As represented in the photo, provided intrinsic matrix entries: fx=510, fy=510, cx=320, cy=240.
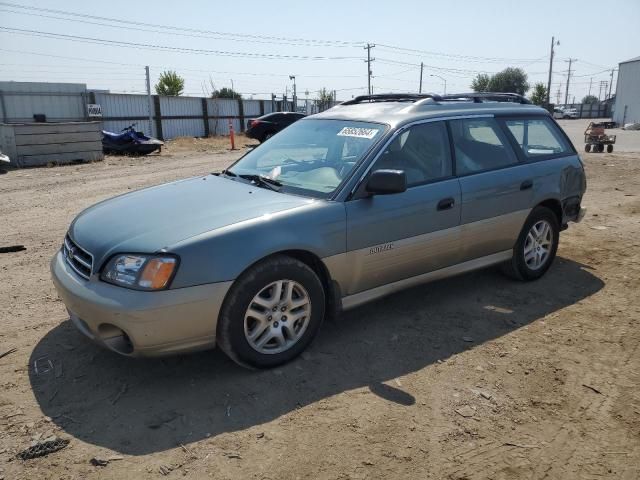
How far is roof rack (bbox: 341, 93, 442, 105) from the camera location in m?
4.64

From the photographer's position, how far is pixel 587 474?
2486mm

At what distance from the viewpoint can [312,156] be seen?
410cm

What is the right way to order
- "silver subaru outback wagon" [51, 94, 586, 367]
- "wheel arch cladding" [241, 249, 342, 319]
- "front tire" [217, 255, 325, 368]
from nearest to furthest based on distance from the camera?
1. "silver subaru outback wagon" [51, 94, 586, 367]
2. "front tire" [217, 255, 325, 368]
3. "wheel arch cladding" [241, 249, 342, 319]

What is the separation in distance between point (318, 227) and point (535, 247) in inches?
105

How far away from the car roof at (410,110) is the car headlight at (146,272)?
206 cm

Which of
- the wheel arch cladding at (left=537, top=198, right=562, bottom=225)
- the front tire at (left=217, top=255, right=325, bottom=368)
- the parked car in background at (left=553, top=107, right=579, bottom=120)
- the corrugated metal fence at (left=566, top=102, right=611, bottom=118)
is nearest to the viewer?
the front tire at (left=217, top=255, right=325, bottom=368)

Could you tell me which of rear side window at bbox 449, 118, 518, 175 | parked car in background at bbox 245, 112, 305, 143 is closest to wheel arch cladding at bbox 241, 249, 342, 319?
rear side window at bbox 449, 118, 518, 175

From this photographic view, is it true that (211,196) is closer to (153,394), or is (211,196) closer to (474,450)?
(153,394)

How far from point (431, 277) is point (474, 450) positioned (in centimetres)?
173

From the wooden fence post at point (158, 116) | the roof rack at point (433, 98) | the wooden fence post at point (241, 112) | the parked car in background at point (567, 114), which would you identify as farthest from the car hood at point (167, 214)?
the parked car in background at point (567, 114)

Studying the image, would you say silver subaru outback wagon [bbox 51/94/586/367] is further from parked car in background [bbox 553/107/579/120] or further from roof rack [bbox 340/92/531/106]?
parked car in background [bbox 553/107/579/120]

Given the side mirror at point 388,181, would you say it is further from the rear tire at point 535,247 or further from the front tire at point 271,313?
the rear tire at point 535,247

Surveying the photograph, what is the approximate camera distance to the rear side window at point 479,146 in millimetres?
4320

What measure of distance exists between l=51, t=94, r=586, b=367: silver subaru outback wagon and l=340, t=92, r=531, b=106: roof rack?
0.02 m
